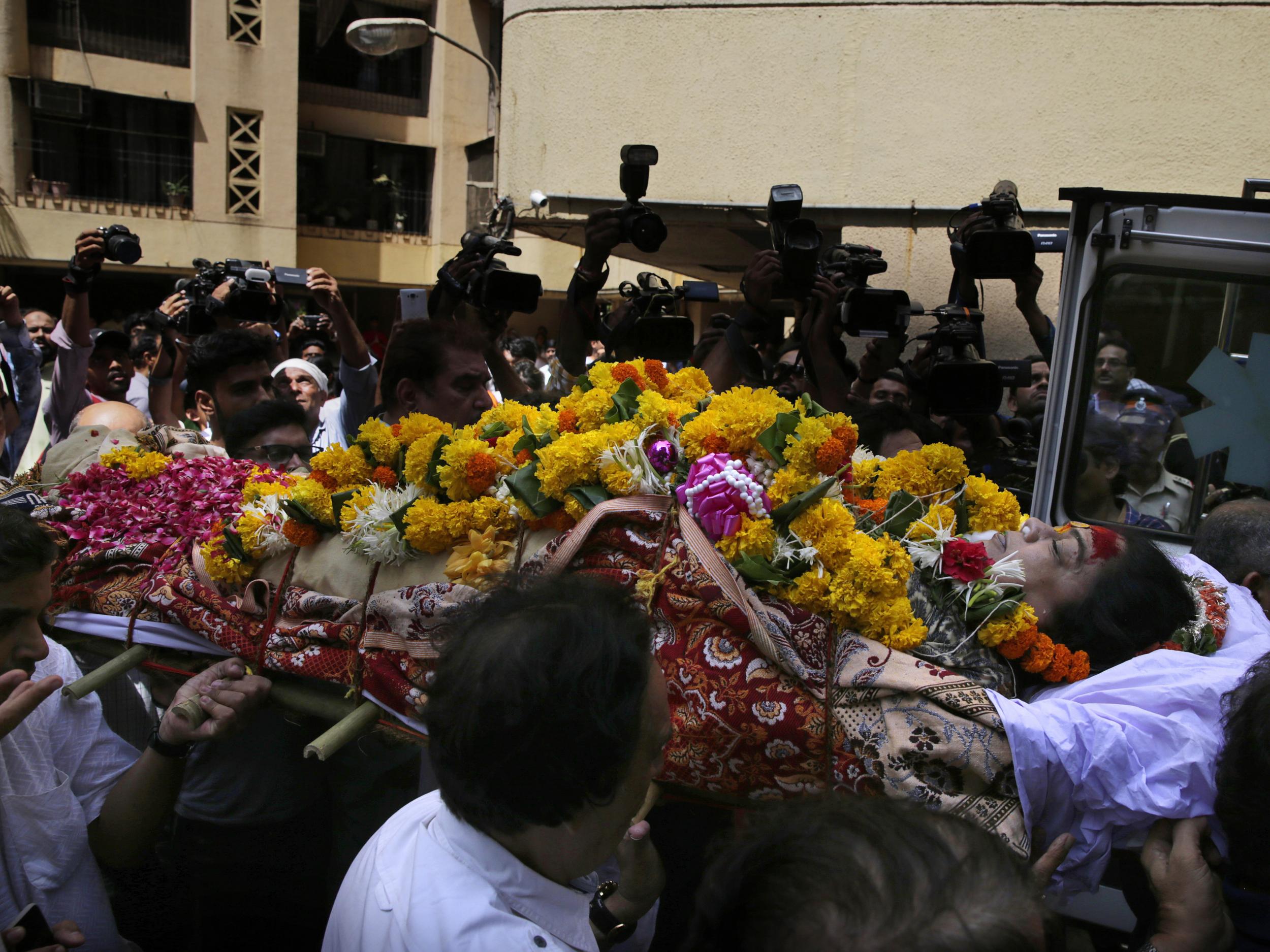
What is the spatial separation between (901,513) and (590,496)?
2.36 feet

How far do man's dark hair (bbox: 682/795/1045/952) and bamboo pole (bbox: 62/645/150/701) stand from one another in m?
1.66

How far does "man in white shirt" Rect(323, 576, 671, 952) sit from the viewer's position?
1274 mm

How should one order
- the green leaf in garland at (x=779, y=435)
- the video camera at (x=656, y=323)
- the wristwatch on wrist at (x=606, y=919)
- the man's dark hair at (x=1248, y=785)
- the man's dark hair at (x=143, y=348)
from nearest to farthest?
the man's dark hair at (x=1248, y=785) → the wristwatch on wrist at (x=606, y=919) → the green leaf in garland at (x=779, y=435) → the video camera at (x=656, y=323) → the man's dark hair at (x=143, y=348)

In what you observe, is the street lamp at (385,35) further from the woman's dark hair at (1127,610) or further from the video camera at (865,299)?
the woman's dark hair at (1127,610)

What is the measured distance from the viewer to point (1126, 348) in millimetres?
3088

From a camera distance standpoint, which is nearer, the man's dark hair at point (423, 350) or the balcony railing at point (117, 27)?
the man's dark hair at point (423, 350)

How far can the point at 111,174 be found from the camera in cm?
1839

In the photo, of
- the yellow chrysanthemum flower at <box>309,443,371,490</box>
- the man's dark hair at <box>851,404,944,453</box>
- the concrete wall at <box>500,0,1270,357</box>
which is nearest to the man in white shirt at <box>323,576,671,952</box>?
the yellow chrysanthemum flower at <box>309,443,371,490</box>

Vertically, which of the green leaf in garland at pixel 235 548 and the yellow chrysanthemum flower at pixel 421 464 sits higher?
the yellow chrysanthemum flower at pixel 421 464

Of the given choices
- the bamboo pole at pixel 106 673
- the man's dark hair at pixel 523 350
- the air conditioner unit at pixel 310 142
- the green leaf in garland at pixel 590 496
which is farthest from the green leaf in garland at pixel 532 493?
the air conditioner unit at pixel 310 142

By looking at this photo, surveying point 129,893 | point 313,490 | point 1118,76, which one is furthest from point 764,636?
point 1118,76

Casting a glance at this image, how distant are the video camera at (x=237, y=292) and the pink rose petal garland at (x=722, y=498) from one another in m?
3.21

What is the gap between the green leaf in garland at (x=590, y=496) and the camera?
228cm

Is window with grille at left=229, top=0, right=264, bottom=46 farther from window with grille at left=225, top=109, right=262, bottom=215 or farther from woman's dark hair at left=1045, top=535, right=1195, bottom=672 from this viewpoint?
woman's dark hair at left=1045, top=535, right=1195, bottom=672
